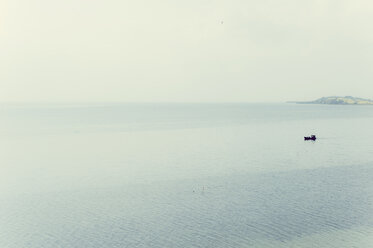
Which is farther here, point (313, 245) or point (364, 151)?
point (364, 151)

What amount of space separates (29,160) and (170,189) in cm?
5020

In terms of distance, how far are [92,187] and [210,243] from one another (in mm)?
33135

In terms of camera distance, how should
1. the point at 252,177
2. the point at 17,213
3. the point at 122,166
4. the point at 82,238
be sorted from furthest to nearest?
the point at 122,166 < the point at 252,177 < the point at 17,213 < the point at 82,238

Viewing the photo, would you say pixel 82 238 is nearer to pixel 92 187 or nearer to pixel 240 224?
pixel 240 224

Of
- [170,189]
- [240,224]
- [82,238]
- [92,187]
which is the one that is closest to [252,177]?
[170,189]

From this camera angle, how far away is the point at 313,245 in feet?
131

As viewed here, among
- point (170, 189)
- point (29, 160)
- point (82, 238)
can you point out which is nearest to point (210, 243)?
point (82, 238)

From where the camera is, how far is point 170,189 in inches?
2510

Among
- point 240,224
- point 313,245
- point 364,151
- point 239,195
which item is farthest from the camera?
point 364,151

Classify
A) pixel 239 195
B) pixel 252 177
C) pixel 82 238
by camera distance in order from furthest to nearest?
1. pixel 252 177
2. pixel 239 195
3. pixel 82 238

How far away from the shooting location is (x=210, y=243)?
40.8m

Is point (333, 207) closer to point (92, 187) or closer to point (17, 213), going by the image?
point (92, 187)

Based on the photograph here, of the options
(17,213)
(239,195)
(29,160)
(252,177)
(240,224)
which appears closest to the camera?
(240,224)

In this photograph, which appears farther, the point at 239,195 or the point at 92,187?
the point at 92,187
